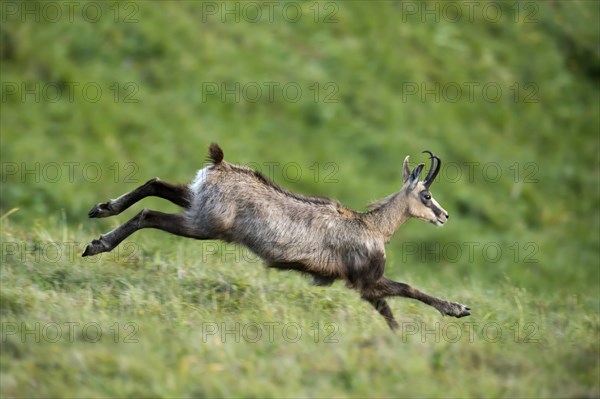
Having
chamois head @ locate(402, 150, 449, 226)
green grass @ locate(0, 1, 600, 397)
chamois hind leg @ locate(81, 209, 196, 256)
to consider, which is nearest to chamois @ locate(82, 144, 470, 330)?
chamois hind leg @ locate(81, 209, 196, 256)

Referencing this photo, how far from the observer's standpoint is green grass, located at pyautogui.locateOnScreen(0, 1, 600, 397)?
23.1 feet

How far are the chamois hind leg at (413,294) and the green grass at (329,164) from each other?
0.13 meters

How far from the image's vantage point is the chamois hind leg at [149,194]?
8.04 metres

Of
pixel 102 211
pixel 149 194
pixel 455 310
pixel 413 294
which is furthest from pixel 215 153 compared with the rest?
pixel 455 310

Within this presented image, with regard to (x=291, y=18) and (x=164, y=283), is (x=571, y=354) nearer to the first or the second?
(x=164, y=283)

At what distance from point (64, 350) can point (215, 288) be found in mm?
1998

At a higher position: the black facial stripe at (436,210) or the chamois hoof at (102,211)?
the black facial stripe at (436,210)

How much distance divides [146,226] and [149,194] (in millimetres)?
308

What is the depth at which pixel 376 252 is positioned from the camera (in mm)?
8180

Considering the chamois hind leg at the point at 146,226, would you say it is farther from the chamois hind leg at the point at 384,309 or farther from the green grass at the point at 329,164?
the chamois hind leg at the point at 384,309

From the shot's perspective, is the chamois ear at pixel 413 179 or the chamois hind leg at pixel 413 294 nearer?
the chamois hind leg at pixel 413 294

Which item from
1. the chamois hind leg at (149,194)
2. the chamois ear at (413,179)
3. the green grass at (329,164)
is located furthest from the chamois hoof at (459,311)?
the chamois hind leg at (149,194)

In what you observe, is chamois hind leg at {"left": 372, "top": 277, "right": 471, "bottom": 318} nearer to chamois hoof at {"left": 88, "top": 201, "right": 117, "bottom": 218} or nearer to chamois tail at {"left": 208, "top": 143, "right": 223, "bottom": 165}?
chamois tail at {"left": 208, "top": 143, "right": 223, "bottom": 165}

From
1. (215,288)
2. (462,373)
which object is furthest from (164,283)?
(462,373)
